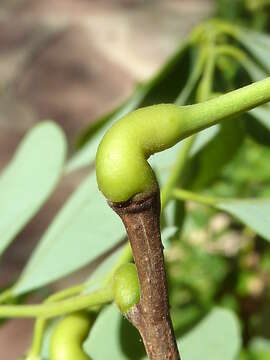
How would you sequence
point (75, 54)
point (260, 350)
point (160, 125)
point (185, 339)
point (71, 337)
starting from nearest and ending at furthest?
point (160, 125) → point (71, 337) → point (185, 339) → point (260, 350) → point (75, 54)

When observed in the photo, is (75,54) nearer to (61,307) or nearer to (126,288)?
(61,307)

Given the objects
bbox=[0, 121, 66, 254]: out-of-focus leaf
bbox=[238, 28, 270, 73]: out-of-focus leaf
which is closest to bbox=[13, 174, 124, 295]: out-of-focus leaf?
bbox=[0, 121, 66, 254]: out-of-focus leaf

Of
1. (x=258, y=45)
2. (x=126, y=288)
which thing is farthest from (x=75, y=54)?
(x=126, y=288)

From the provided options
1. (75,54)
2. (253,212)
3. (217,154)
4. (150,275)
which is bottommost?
(150,275)

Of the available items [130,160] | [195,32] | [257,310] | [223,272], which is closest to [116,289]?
[130,160]

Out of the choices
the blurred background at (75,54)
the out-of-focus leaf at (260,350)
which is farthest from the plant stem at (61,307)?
the blurred background at (75,54)

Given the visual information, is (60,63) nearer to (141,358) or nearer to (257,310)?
(257,310)

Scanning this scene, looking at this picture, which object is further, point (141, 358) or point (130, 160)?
point (141, 358)
